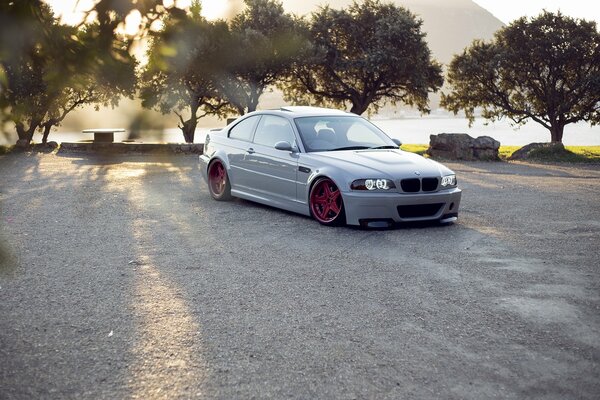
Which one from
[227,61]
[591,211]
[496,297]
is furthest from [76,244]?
[227,61]

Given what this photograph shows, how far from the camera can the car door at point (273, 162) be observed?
10336 mm

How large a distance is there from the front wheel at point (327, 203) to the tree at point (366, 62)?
25035 mm

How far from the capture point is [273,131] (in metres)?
11.1

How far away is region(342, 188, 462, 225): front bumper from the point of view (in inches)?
360

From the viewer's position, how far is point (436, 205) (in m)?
9.50

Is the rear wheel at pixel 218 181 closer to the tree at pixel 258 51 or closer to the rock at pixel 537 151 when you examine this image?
the rock at pixel 537 151

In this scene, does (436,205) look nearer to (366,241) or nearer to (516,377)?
(366,241)

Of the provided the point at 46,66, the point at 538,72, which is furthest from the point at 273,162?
the point at 538,72

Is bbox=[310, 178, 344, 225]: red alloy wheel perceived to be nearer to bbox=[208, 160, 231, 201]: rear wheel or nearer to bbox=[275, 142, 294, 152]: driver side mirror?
bbox=[275, 142, 294, 152]: driver side mirror

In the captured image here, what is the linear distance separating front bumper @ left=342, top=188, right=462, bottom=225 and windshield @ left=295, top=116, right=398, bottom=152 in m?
1.40

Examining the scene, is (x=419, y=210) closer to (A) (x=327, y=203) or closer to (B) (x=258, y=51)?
(A) (x=327, y=203)

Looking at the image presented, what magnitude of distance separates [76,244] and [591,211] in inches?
290

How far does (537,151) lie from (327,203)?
16.3 m

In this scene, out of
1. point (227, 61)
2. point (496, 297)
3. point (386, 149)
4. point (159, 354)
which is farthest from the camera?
point (227, 61)
